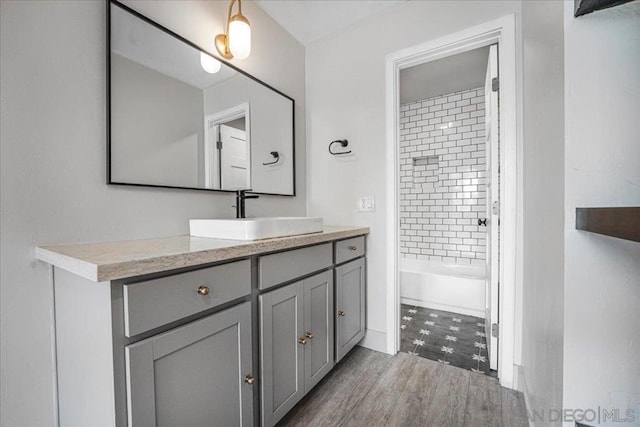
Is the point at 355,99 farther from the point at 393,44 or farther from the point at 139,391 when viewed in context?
the point at 139,391

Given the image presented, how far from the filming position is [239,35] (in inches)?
58.4

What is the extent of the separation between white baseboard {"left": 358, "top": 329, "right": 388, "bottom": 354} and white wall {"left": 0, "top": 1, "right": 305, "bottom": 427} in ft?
5.33

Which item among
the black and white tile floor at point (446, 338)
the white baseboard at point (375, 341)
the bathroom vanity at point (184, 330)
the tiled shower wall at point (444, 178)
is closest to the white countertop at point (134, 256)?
the bathroom vanity at point (184, 330)

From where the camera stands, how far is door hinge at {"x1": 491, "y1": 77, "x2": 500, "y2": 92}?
1672 millimetres

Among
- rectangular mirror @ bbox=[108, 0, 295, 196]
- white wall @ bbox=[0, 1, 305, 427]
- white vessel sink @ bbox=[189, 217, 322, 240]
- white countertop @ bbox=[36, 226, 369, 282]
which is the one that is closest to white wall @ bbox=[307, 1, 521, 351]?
rectangular mirror @ bbox=[108, 0, 295, 196]

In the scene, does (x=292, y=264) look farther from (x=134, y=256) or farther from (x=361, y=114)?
(x=361, y=114)

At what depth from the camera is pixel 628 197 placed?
50 centimetres

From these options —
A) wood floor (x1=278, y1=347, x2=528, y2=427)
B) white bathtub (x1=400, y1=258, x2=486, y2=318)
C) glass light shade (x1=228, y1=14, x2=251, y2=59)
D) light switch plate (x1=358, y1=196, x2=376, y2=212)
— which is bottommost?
wood floor (x1=278, y1=347, x2=528, y2=427)

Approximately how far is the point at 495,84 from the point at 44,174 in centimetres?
226

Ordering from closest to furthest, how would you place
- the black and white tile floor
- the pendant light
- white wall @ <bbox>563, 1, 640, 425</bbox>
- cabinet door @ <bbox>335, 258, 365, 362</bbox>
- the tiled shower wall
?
white wall @ <bbox>563, 1, 640, 425</bbox>, the pendant light, cabinet door @ <bbox>335, 258, 365, 362</bbox>, the black and white tile floor, the tiled shower wall

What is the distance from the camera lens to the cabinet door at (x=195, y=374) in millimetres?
770

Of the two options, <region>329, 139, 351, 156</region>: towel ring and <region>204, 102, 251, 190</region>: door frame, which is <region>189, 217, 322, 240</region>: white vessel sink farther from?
<region>329, 139, 351, 156</region>: towel ring

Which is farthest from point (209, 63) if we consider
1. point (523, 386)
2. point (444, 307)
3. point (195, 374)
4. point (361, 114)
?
point (444, 307)

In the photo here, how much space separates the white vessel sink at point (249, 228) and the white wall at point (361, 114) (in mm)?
736
